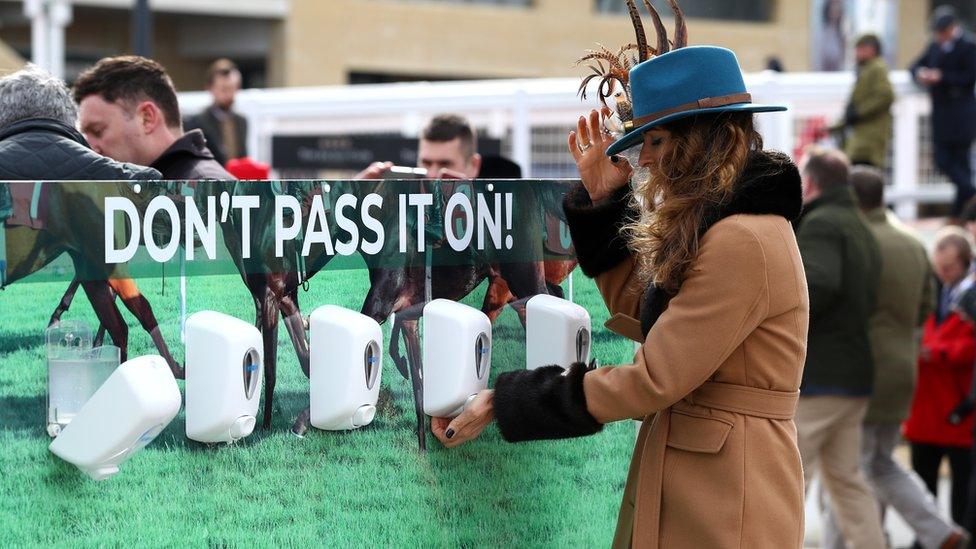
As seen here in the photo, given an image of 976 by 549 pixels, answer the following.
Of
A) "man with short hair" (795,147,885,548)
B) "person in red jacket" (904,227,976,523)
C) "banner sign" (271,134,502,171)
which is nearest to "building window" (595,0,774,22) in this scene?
"banner sign" (271,134,502,171)

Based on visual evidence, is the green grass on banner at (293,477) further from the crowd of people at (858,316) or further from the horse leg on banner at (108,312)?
Result: the crowd of people at (858,316)

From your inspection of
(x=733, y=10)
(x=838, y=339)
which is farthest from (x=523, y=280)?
(x=733, y=10)

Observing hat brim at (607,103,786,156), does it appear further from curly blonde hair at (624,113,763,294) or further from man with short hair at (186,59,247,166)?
man with short hair at (186,59,247,166)

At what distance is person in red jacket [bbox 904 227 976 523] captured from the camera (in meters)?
7.52

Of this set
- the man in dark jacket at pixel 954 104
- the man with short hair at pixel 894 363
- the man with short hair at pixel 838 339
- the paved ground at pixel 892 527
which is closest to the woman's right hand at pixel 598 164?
the man with short hair at pixel 838 339

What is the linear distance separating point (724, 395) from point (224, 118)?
836 centimetres

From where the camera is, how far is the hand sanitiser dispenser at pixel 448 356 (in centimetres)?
314

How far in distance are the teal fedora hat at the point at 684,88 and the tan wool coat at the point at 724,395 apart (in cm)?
25

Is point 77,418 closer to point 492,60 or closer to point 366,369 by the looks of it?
point 366,369

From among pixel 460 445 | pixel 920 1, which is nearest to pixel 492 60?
pixel 920 1

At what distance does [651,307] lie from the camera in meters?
3.05

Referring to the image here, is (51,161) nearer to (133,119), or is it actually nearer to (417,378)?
(417,378)

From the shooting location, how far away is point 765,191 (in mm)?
2912

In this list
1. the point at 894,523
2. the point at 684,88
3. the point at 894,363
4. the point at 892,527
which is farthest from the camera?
the point at 894,523
